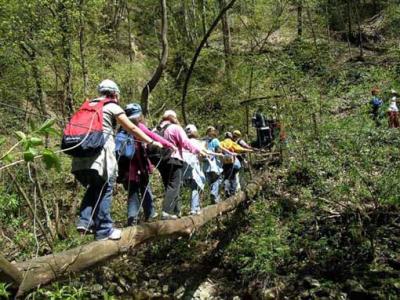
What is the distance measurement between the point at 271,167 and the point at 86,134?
398 inches

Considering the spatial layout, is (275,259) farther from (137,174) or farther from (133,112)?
(133,112)

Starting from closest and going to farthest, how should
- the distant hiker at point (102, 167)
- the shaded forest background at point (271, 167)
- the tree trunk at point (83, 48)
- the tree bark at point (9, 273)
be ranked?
the tree bark at point (9, 273), the distant hiker at point (102, 167), the shaded forest background at point (271, 167), the tree trunk at point (83, 48)

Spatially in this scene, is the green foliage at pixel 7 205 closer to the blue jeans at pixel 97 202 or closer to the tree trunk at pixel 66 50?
the tree trunk at pixel 66 50

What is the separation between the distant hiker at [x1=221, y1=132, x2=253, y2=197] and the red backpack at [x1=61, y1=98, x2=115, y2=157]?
541cm

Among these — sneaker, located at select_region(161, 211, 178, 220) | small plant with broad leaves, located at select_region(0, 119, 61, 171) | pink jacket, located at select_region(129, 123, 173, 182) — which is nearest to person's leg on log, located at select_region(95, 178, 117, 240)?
pink jacket, located at select_region(129, 123, 173, 182)

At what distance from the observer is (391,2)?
2417 centimetres

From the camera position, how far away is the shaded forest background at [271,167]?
30.9 feet

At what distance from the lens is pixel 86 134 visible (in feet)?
12.9

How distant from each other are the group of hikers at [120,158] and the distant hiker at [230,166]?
1934 mm

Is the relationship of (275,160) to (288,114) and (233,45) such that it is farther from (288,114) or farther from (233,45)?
(233,45)

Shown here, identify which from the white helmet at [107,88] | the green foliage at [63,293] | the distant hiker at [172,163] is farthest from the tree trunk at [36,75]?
the white helmet at [107,88]

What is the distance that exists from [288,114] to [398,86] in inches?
113

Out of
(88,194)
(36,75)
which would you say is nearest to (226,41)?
(36,75)

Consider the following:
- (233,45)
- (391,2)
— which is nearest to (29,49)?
(233,45)
